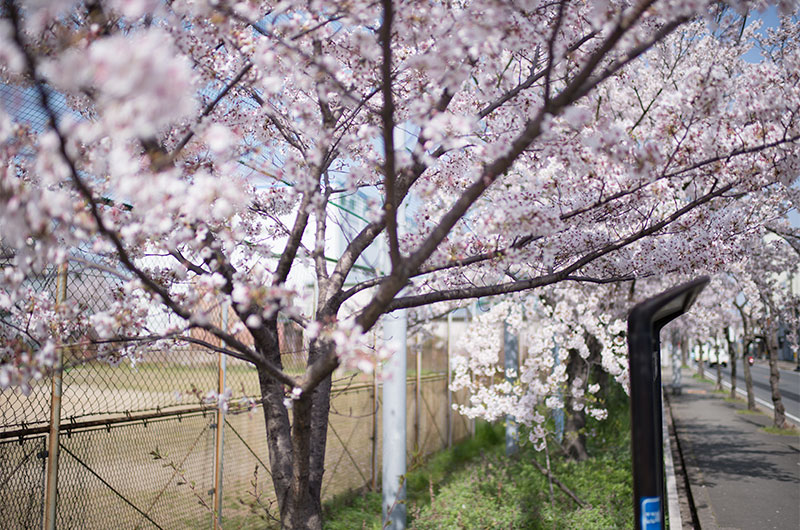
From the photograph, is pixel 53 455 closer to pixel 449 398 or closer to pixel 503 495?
pixel 503 495

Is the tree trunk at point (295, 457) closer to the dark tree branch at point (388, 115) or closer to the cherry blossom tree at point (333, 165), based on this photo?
the cherry blossom tree at point (333, 165)

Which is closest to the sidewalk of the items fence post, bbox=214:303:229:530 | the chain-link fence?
the chain-link fence

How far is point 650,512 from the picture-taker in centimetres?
229

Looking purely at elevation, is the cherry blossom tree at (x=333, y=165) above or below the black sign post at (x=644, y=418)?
above

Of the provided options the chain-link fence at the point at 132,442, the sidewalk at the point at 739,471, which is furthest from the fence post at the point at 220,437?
the sidewalk at the point at 739,471

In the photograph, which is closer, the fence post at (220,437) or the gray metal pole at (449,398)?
the fence post at (220,437)

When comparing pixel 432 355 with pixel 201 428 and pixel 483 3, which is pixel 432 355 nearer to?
pixel 201 428

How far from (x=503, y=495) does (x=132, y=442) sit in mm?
5263

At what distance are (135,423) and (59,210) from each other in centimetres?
354

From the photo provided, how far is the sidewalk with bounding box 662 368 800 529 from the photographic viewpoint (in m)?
8.18

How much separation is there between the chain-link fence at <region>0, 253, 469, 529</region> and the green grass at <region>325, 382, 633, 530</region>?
0.93 m

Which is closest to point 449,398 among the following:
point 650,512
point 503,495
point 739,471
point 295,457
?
point 503,495

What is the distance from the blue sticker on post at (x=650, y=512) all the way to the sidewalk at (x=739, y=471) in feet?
20.8

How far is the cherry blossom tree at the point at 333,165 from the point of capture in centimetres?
243
